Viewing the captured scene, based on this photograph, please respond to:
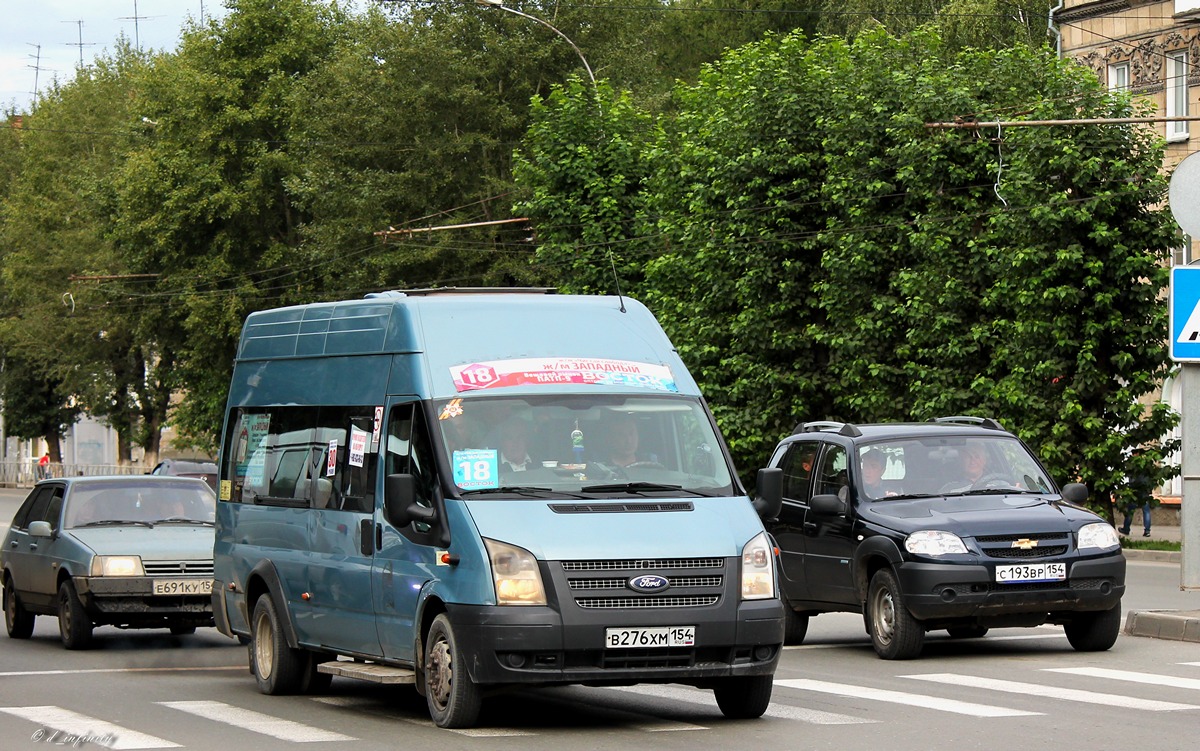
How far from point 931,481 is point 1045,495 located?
89 cm

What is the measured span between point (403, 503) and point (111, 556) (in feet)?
23.7

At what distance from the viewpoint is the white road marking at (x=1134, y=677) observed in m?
12.3

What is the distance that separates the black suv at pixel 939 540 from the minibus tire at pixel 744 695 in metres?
3.41

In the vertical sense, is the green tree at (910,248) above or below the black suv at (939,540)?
above

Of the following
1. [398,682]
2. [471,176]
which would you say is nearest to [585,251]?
[471,176]

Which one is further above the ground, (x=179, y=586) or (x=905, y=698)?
(x=179, y=586)

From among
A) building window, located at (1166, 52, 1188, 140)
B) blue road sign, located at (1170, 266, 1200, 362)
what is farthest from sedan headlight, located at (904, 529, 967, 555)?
building window, located at (1166, 52, 1188, 140)

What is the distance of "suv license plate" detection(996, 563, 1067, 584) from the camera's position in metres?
13.9

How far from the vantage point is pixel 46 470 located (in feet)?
270

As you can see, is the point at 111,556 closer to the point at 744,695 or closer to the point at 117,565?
the point at 117,565

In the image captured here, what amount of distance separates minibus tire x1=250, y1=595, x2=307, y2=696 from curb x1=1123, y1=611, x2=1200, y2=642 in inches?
282

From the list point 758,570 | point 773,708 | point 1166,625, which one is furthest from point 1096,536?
point 758,570

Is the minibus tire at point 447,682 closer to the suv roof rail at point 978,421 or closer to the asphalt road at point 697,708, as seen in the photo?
the asphalt road at point 697,708

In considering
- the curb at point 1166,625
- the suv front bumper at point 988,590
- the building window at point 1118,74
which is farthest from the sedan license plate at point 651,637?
the building window at point 1118,74
